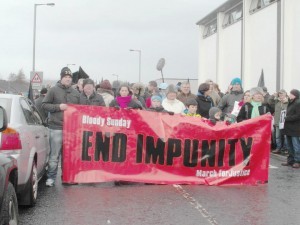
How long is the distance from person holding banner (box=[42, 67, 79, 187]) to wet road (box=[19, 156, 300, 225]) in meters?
0.34

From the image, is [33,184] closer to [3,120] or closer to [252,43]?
[3,120]

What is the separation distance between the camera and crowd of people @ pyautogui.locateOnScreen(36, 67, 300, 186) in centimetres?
856

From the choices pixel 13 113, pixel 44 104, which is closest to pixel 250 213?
pixel 13 113

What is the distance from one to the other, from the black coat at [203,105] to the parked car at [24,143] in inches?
175

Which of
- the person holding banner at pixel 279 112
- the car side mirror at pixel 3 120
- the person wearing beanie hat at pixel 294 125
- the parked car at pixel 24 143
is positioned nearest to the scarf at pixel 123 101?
the parked car at pixel 24 143

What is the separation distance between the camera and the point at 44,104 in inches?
338

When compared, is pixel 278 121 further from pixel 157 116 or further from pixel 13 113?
pixel 13 113

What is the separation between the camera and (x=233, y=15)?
33.3 meters

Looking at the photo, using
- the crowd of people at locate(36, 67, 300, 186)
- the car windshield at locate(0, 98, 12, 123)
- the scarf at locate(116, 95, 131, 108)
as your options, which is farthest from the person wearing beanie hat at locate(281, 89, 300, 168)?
the car windshield at locate(0, 98, 12, 123)

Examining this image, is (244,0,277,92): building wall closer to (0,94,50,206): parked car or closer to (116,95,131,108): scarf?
(116,95,131,108): scarf

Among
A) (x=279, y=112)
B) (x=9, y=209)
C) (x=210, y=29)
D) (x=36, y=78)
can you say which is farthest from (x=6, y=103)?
(x=210, y=29)

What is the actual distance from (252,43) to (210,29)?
39.5 feet

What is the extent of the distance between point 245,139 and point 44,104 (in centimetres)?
346

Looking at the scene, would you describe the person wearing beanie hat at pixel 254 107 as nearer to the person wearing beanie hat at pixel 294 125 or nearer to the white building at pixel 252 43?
the person wearing beanie hat at pixel 294 125
